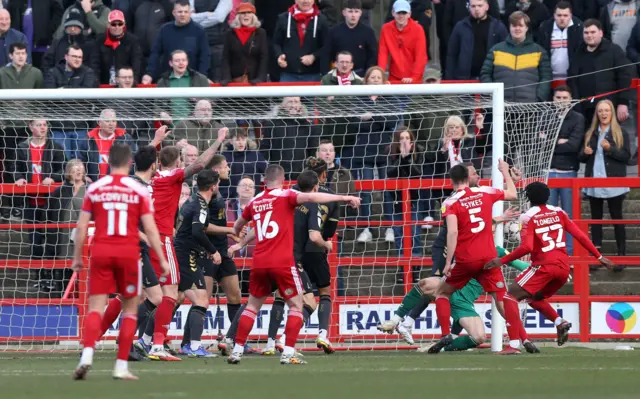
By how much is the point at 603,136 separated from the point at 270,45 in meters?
5.22

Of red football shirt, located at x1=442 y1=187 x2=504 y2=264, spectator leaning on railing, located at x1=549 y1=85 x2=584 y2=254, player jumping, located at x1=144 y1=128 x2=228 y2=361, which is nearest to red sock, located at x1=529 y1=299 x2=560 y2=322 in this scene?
red football shirt, located at x1=442 y1=187 x2=504 y2=264

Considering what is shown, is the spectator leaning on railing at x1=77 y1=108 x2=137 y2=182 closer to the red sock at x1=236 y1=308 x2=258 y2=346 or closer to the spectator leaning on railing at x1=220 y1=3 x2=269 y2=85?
the spectator leaning on railing at x1=220 y1=3 x2=269 y2=85

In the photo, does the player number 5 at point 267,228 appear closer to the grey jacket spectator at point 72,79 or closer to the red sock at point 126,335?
the red sock at point 126,335

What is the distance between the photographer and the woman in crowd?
1594 cm

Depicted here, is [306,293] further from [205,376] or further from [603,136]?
[603,136]

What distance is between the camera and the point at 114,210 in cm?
955

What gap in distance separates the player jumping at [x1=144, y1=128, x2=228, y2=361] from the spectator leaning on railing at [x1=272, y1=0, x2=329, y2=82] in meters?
5.58

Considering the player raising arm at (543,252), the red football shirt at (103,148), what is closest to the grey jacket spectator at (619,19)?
the player raising arm at (543,252)

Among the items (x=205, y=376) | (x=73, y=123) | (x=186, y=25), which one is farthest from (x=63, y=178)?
(x=205, y=376)

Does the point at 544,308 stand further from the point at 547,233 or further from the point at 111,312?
the point at 111,312

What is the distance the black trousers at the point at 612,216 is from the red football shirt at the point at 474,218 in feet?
11.5

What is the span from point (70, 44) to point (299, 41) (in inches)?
127

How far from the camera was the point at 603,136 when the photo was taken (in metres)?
16.1

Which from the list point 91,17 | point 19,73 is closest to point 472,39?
point 91,17
